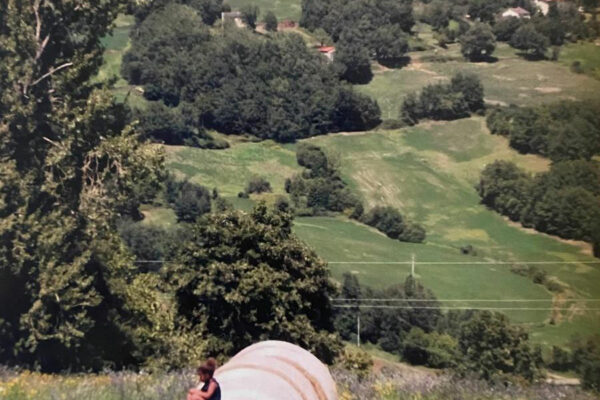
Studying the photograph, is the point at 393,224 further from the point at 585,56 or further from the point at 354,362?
the point at 354,362

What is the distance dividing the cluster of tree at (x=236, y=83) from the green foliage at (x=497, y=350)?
81.1 ft

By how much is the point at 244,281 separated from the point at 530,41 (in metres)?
47.8

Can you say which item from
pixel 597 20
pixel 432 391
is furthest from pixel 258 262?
pixel 597 20

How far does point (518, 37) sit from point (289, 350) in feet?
178

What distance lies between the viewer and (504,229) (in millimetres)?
44438

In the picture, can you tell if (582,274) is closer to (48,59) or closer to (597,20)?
(597,20)

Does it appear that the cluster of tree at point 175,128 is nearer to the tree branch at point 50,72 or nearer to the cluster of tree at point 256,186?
the cluster of tree at point 256,186

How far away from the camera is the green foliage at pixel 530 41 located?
57.7 metres

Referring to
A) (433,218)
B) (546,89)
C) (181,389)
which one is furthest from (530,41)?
(181,389)

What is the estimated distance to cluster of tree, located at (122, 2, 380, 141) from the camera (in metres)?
50.8

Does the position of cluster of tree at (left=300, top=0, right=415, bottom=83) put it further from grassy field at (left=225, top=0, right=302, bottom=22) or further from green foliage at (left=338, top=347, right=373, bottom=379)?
green foliage at (left=338, top=347, right=373, bottom=379)

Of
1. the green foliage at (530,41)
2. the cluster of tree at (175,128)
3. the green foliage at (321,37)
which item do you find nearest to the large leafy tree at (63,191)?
the cluster of tree at (175,128)

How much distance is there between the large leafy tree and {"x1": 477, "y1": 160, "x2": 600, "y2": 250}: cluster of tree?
85.9ft

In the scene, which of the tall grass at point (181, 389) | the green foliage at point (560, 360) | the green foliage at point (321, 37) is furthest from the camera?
the green foliage at point (321, 37)
